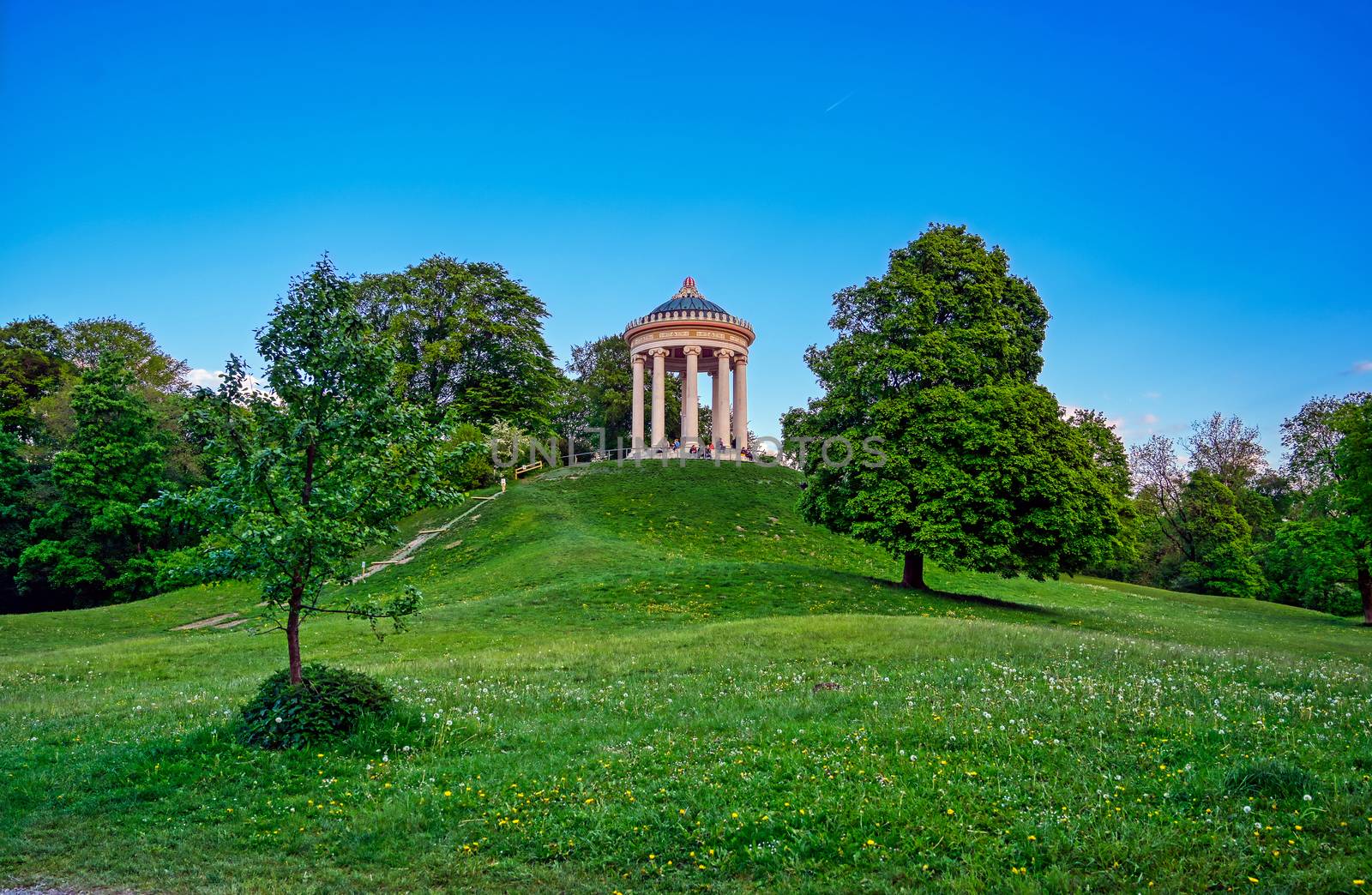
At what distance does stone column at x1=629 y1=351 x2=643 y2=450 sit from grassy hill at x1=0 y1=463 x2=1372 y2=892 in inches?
1503

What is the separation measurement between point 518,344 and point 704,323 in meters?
16.6

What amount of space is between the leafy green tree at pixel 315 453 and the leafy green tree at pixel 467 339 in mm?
48537

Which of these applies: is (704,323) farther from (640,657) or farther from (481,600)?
(640,657)

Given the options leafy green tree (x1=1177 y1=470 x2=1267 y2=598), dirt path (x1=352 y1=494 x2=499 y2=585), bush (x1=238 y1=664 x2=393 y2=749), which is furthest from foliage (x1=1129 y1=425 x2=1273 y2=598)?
bush (x1=238 y1=664 x2=393 y2=749)

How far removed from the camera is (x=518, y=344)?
62.0m

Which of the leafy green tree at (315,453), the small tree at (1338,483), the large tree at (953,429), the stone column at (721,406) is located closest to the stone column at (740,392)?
the stone column at (721,406)

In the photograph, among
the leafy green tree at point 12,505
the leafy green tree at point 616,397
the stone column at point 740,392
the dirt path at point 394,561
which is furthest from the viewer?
the leafy green tree at point 616,397

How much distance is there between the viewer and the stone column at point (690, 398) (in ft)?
177

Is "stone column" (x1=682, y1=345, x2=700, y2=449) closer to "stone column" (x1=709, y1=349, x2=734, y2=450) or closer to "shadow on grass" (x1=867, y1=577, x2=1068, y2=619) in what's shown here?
"stone column" (x1=709, y1=349, x2=734, y2=450)

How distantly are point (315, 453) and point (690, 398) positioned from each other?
A: 148 feet

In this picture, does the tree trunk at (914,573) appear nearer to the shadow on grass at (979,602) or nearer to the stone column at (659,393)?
the shadow on grass at (979,602)

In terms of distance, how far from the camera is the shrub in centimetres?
695

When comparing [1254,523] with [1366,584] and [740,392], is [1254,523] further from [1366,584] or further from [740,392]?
[740,392]

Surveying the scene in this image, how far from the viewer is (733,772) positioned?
26.8 feet
